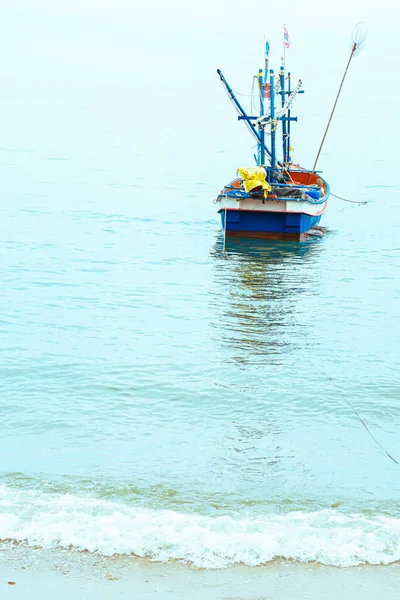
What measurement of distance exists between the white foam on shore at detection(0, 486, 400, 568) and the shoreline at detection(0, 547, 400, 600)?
5.1 inches

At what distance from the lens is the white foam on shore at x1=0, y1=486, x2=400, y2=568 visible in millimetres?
7305

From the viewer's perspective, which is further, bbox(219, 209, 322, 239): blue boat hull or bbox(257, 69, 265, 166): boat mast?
bbox(257, 69, 265, 166): boat mast

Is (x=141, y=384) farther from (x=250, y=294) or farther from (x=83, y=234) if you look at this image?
(x=83, y=234)

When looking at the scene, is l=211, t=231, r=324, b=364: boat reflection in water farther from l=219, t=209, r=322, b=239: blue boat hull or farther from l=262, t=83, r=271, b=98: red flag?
l=262, t=83, r=271, b=98: red flag

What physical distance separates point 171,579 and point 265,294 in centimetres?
1316

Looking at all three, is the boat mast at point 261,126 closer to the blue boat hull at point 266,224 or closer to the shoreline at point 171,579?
the blue boat hull at point 266,224

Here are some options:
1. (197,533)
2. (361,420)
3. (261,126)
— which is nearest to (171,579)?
(197,533)

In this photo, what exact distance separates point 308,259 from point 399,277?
3.29 metres

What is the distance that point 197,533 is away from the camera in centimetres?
771

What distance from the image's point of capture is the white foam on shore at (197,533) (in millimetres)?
7305

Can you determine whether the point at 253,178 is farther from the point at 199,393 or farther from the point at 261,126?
the point at 199,393

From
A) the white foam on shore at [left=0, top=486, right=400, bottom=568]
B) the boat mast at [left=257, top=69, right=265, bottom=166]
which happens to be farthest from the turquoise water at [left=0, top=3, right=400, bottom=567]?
the boat mast at [left=257, top=69, right=265, bottom=166]

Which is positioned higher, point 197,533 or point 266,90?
point 266,90

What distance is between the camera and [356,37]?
84.3 feet
